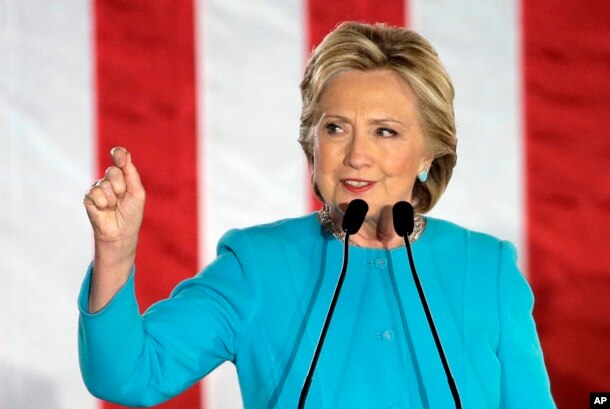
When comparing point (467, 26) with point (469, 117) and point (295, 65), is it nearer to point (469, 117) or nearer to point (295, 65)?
point (469, 117)

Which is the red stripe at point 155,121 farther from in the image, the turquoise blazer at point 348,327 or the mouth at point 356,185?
the mouth at point 356,185

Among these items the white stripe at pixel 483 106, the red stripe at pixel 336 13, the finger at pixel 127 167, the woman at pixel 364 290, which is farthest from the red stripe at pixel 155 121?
the finger at pixel 127 167

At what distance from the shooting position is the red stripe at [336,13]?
250cm

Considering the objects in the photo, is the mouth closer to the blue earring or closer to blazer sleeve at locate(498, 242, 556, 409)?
the blue earring

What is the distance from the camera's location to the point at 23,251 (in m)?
2.37

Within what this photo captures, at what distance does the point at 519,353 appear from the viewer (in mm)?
1662

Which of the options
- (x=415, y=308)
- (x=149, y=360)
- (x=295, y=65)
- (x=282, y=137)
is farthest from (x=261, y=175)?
(x=149, y=360)

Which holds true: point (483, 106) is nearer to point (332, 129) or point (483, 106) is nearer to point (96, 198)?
point (332, 129)

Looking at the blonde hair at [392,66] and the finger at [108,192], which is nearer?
the finger at [108,192]

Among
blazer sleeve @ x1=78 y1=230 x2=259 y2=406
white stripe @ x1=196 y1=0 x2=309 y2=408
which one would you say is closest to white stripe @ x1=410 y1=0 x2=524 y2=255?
white stripe @ x1=196 y1=0 x2=309 y2=408

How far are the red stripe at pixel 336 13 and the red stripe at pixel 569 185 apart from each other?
14.1 inches

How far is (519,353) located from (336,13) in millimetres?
1116

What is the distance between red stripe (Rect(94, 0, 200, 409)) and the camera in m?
2.43

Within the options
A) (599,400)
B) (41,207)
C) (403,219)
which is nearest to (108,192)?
(403,219)
